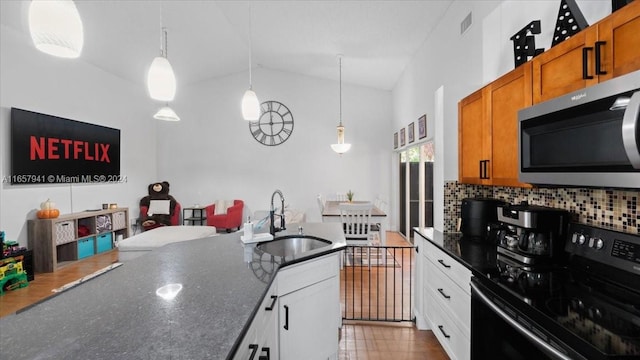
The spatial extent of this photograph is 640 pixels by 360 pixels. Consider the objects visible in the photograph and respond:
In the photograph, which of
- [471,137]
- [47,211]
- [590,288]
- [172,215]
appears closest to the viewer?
[590,288]

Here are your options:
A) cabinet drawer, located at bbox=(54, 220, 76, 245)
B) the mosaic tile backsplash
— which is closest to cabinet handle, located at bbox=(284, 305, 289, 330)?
the mosaic tile backsplash

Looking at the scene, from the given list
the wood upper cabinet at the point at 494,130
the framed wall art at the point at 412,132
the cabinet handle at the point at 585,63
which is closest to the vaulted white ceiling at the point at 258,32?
the framed wall art at the point at 412,132

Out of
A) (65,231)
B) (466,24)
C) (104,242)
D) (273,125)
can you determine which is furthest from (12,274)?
(466,24)

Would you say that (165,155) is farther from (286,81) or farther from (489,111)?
(489,111)

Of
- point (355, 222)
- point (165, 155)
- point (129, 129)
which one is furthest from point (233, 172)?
point (355, 222)

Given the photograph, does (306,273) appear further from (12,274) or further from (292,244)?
(12,274)

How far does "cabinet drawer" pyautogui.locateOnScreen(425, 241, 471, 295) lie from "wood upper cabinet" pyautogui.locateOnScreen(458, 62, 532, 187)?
1.87ft

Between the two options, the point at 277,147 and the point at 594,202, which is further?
the point at 277,147

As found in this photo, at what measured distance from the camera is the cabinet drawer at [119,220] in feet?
17.4

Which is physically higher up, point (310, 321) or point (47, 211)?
point (47, 211)

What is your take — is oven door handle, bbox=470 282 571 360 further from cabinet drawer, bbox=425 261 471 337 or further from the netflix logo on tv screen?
the netflix logo on tv screen

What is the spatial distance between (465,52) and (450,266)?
2.12 m

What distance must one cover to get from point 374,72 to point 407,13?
7.55ft

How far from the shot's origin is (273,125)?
6.96 metres
